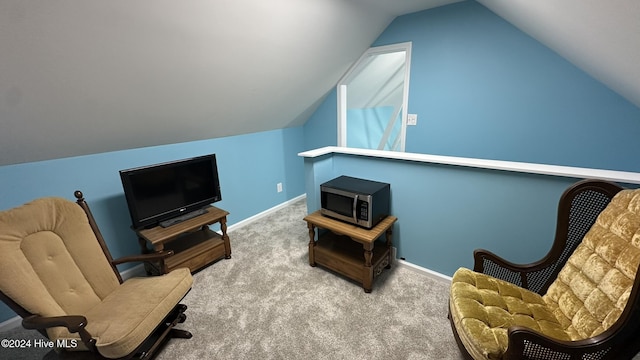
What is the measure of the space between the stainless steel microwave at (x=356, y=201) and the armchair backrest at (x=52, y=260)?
1.63 m

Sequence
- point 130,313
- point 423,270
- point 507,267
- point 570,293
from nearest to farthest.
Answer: point 570,293
point 130,313
point 507,267
point 423,270

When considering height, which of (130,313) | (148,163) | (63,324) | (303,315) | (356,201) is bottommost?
(303,315)

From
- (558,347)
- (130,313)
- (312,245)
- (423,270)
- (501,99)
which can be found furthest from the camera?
(501,99)

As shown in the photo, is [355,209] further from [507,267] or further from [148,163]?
[148,163]

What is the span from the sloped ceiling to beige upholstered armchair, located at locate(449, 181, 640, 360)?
748 millimetres

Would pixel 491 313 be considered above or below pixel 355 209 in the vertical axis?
below

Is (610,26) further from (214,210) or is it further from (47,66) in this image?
(214,210)

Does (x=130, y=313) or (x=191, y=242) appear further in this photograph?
(x=191, y=242)

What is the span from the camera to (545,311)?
1.33 meters

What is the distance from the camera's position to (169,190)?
229 centimetres

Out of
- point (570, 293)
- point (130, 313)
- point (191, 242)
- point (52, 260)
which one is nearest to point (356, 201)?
point (570, 293)

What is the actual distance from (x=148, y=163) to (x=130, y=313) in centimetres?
148

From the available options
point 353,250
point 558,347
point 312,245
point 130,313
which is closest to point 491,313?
point 558,347

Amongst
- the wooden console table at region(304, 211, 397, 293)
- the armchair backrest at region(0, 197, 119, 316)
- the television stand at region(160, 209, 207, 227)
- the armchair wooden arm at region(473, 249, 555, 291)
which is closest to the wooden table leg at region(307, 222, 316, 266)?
the wooden console table at region(304, 211, 397, 293)
